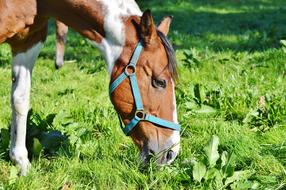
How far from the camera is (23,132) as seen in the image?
410 cm

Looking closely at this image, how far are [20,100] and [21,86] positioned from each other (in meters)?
0.11

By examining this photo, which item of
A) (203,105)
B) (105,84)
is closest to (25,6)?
(203,105)

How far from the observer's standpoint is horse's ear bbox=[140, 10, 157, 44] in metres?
3.26

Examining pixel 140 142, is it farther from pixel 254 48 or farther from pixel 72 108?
pixel 254 48

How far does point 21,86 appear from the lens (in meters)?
4.22

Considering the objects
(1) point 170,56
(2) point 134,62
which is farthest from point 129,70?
(1) point 170,56

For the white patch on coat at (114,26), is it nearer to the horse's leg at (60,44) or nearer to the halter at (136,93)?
the halter at (136,93)

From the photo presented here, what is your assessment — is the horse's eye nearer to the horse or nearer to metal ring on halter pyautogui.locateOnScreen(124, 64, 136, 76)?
the horse

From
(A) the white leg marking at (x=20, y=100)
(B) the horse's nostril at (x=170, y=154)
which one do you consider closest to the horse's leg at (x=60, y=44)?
(A) the white leg marking at (x=20, y=100)

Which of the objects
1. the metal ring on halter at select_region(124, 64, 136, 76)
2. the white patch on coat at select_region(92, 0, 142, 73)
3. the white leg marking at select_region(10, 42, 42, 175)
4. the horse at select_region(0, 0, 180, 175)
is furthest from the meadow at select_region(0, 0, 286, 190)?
the white patch on coat at select_region(92, 0, 142, 73)

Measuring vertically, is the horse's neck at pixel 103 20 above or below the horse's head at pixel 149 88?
above

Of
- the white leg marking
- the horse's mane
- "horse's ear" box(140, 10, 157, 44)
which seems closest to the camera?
"horse's ear" box(140, 10, 157, 44)

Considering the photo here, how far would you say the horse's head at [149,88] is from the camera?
3.38 meters

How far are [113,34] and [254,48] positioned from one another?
5363mm
